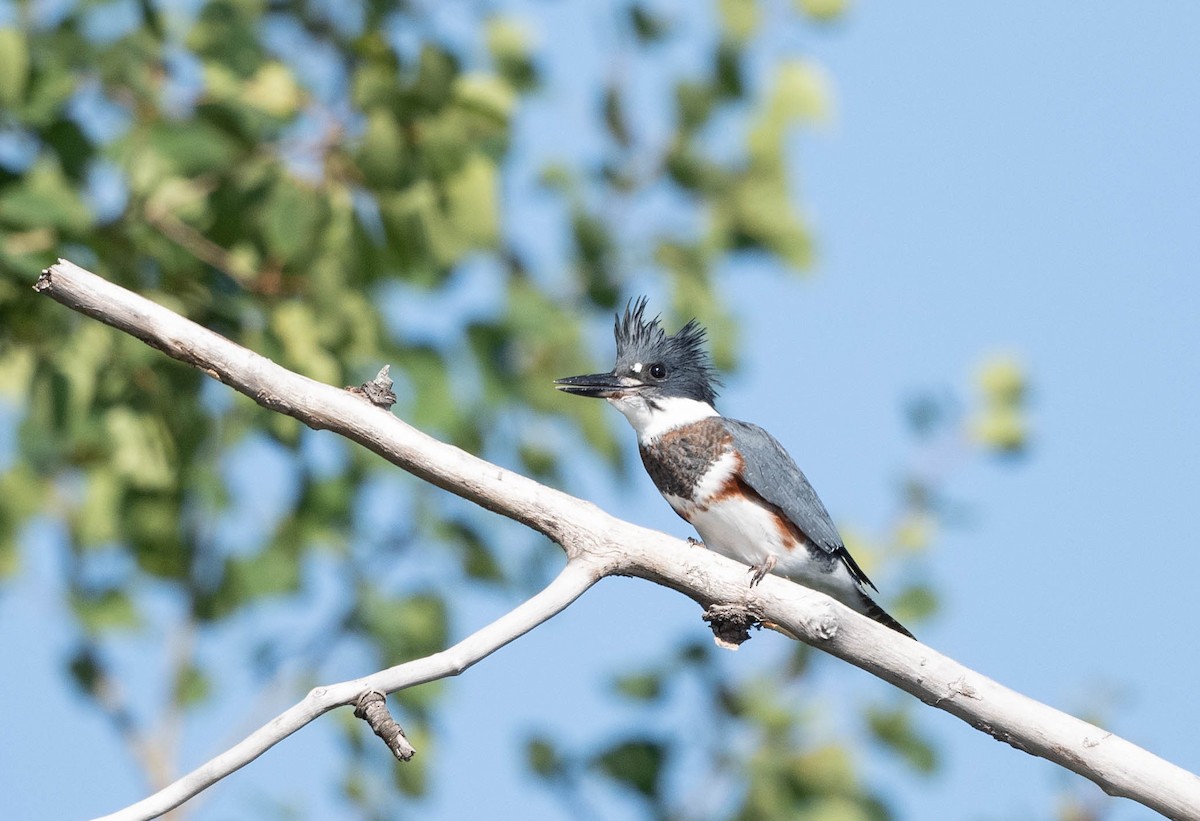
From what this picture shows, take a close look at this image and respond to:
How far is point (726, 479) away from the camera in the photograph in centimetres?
309

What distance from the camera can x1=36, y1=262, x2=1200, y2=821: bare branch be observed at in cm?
229

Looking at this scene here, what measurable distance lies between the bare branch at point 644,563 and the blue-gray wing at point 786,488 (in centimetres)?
56

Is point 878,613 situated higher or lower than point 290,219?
lower

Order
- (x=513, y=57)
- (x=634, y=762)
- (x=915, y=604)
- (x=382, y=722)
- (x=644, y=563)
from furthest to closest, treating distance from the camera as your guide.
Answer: (x=915, y=604) → (x=513, y=57) → (x=634, y=762) → (x=644, y=563) → (x=382, y=722)

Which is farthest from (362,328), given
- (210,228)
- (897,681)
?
(897,681)

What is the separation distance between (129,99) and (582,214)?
1243 mm

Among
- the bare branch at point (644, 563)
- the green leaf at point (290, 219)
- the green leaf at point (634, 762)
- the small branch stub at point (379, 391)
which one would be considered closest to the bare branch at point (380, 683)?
the bare branch at point (644, 563)

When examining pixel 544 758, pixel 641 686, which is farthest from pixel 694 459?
pixel 544 758

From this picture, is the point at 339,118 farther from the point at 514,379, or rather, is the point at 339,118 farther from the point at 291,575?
the point at 291,575

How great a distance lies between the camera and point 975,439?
4.54 m

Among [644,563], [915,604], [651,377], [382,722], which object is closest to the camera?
[382,722]

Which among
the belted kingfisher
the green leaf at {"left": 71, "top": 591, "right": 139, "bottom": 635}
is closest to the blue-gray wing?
the belted kingfisher

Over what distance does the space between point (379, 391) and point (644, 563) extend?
22.2 inches

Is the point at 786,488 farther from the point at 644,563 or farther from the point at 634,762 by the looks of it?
the point at 634,762
